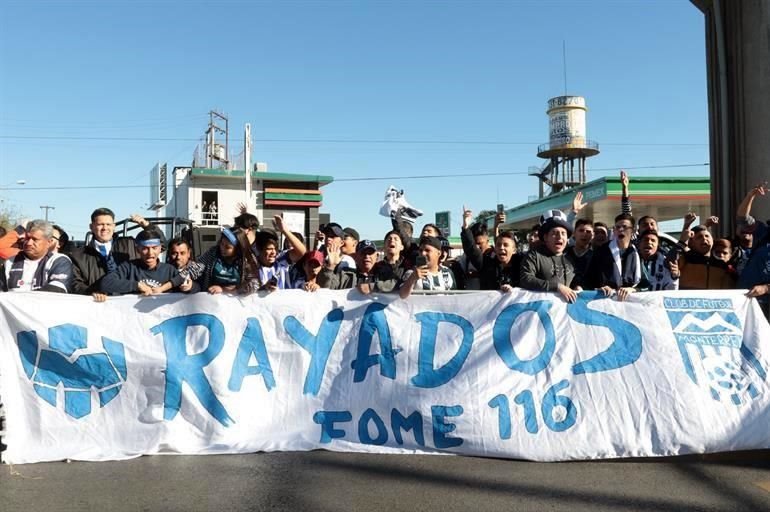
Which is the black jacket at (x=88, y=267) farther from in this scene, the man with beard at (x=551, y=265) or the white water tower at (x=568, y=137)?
the white water tower at (x=568, y=137)

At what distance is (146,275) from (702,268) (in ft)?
16.3

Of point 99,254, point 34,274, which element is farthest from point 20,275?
point 99,254

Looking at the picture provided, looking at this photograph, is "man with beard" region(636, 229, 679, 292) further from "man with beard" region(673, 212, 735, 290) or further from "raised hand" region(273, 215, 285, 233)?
"raised hand" region(273, 215, 285, 233)

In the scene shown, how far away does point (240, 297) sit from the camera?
191 inches

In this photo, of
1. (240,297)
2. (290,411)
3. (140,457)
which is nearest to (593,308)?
(290,411)

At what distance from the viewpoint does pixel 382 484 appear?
12.9 ft

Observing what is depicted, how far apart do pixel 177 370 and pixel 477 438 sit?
222cm

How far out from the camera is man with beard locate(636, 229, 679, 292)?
20.0 feet

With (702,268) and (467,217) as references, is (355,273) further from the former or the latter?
(702,268)

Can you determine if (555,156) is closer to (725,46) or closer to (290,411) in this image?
(725,46)

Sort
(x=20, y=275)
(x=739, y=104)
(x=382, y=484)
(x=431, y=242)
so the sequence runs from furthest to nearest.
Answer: (x=739, y=104) < (x=431, y=242) < (x=20, y=275) < (x=382, y=484)

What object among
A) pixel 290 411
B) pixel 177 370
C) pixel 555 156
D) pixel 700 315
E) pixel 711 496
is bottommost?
pixel 711 496

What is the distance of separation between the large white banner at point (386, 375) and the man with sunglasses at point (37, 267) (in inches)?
10.3

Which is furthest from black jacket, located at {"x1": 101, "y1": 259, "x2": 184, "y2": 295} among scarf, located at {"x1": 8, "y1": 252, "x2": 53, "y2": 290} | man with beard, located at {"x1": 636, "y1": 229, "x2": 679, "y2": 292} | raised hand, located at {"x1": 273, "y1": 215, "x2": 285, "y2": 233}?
man with beard, located at {"x1": 636, "y1": 229, "x2": 679, "y2": 292}
